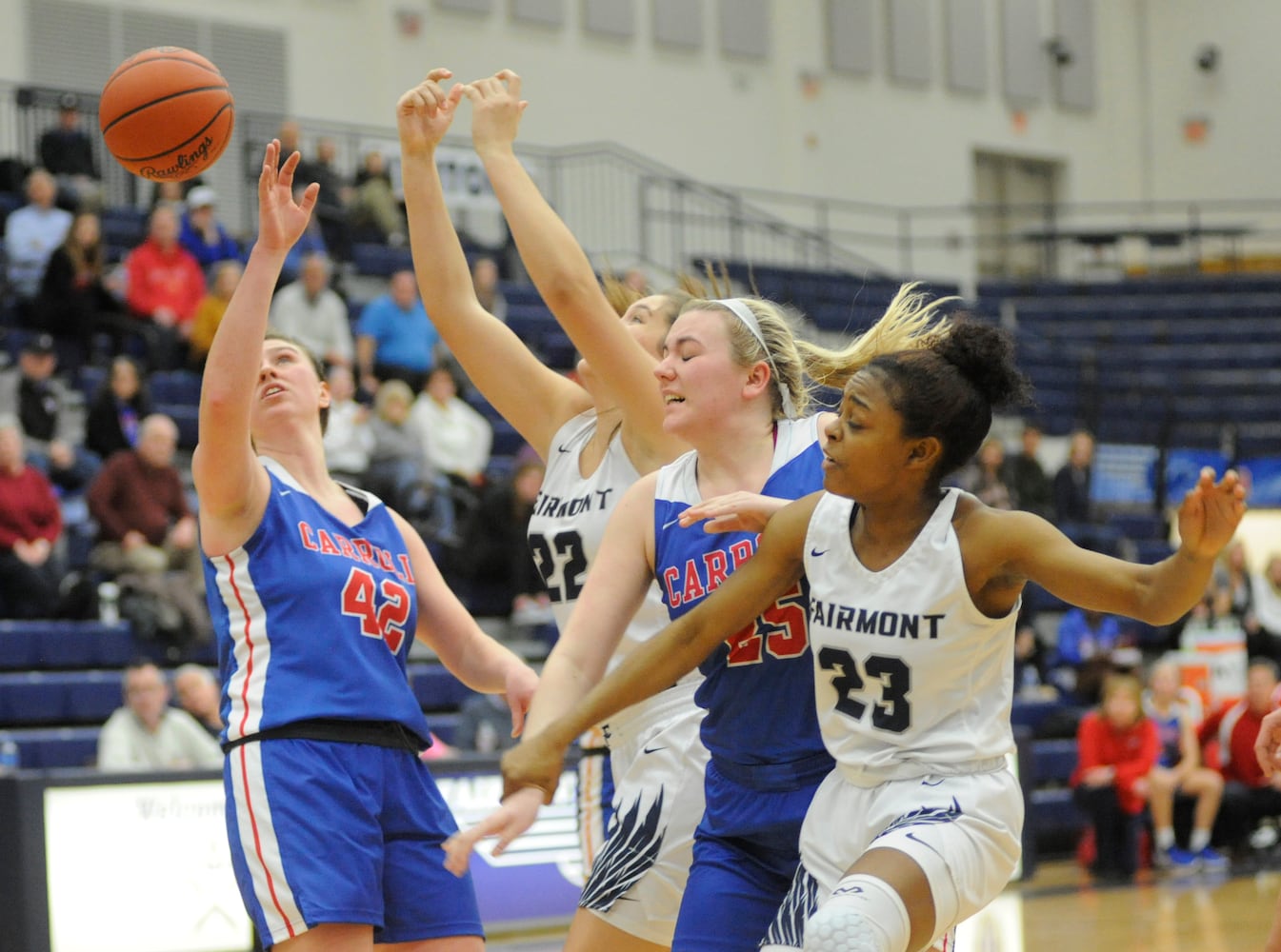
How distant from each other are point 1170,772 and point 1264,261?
13.5m

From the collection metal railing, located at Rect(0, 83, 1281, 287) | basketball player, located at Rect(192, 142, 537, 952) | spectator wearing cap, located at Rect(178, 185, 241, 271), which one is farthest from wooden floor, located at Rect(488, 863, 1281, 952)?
metal railing, located at Rect(0, 83, 1281, 287)

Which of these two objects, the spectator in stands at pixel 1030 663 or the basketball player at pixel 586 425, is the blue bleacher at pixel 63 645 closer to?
the basketball player at pixel 586 425

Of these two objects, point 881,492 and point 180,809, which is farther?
point 180,809

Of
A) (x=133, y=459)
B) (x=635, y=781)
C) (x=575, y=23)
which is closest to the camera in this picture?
(x=635, y=781)

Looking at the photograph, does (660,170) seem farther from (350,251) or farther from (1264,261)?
(1264,261)

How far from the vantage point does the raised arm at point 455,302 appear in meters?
3.87

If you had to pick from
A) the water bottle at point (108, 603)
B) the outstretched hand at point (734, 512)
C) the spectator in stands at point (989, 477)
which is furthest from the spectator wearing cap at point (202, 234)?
the outstretched hand at point (734, 512)

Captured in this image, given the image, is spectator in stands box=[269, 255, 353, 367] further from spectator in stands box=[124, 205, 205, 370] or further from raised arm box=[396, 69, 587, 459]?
raised arm box=[396, 69, 587, 459]

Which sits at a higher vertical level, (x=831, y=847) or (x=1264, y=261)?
(x=1264, y=261)

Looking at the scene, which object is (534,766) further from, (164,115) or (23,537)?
(23,537)

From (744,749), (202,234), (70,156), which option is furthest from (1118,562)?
(70,156)

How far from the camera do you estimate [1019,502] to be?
14547 mm


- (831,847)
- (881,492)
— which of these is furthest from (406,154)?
(831,847)

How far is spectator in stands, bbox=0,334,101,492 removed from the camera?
10.2m
